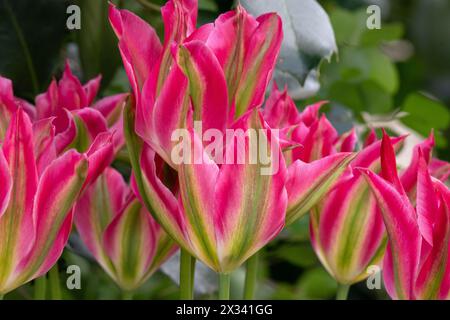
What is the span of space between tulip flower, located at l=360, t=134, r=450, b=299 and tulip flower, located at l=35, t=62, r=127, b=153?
10 cm

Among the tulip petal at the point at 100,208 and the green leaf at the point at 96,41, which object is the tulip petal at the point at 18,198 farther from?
the green leaf at the point at 96,41

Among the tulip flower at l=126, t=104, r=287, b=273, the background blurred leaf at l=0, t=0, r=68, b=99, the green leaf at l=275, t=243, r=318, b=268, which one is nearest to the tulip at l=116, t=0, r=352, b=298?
the tulip flower at l=126, t=104, r=287, b=273

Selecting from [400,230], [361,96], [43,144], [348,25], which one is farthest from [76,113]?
[348,25]

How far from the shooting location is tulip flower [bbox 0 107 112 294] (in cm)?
29

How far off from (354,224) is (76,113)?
114 millimetres

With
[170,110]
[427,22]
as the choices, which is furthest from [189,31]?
[427,22]

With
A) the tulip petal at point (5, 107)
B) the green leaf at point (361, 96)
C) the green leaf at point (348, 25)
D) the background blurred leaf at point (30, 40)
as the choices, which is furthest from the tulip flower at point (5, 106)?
the green leaf at point (348, 25)

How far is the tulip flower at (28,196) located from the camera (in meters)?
0.29

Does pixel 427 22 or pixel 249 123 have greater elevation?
pixel 249 123

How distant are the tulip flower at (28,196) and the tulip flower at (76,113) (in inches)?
1.2

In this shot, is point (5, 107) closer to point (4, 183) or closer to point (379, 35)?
point (4, 183)

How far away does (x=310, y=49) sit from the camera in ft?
1.17
